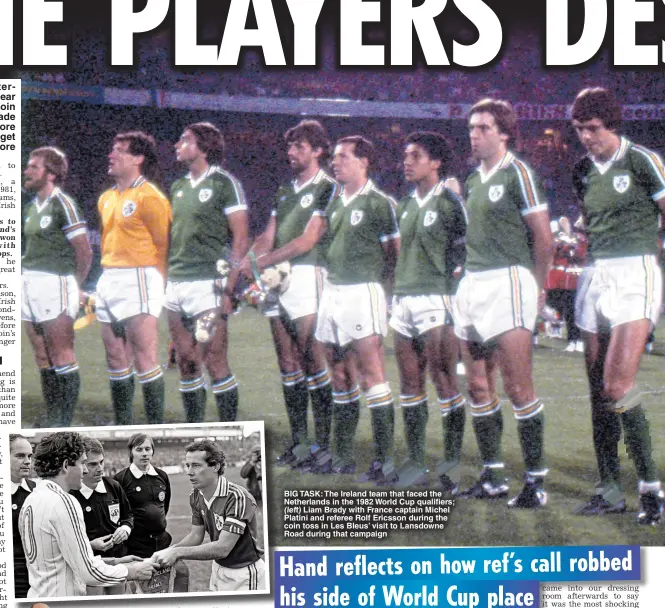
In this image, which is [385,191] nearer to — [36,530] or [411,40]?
[411,40]

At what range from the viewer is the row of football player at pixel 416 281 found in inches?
109

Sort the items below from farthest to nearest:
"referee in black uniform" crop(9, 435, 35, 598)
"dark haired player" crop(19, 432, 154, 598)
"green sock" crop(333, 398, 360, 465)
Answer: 1. "green sock" crop(333, 398, 360, 465)
2. "referee in black uniform" crop(9, 435, 35, 598)
3. "dark haired player" crop(19, 432, 154, 598)

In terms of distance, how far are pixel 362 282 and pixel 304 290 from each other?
18 cm

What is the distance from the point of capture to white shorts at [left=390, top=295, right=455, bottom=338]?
2.82 meters

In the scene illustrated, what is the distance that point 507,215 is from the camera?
277 cm

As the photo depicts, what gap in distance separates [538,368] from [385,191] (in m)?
0.70

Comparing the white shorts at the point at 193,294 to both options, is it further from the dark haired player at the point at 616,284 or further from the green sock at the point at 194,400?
the dark haired player at the point at 616,284

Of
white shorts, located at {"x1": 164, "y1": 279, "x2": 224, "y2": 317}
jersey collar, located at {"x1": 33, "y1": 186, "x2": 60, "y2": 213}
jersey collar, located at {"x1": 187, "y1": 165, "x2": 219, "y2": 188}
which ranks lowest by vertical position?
white shorts, located at {"x1": 164, "y1": 279, "x2": 224, "y2": 317}

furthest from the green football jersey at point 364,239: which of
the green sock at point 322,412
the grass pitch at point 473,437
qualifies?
the green sock at point 322,412

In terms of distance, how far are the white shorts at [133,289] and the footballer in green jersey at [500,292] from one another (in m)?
0.91

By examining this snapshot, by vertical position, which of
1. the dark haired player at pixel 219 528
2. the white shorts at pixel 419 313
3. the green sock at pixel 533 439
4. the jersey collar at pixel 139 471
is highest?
the white shorts at pixel 419 313

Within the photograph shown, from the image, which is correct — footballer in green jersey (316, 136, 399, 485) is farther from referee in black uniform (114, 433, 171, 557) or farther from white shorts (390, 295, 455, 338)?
referee in black uniform (114, 433, 171, 557)

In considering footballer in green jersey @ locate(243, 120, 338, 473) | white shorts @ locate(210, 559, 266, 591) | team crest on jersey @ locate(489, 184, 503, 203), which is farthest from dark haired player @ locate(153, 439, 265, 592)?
team crest on jersey @ locate(489, 184, 503, 203)

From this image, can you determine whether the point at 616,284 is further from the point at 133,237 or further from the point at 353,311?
the point at 133,237
